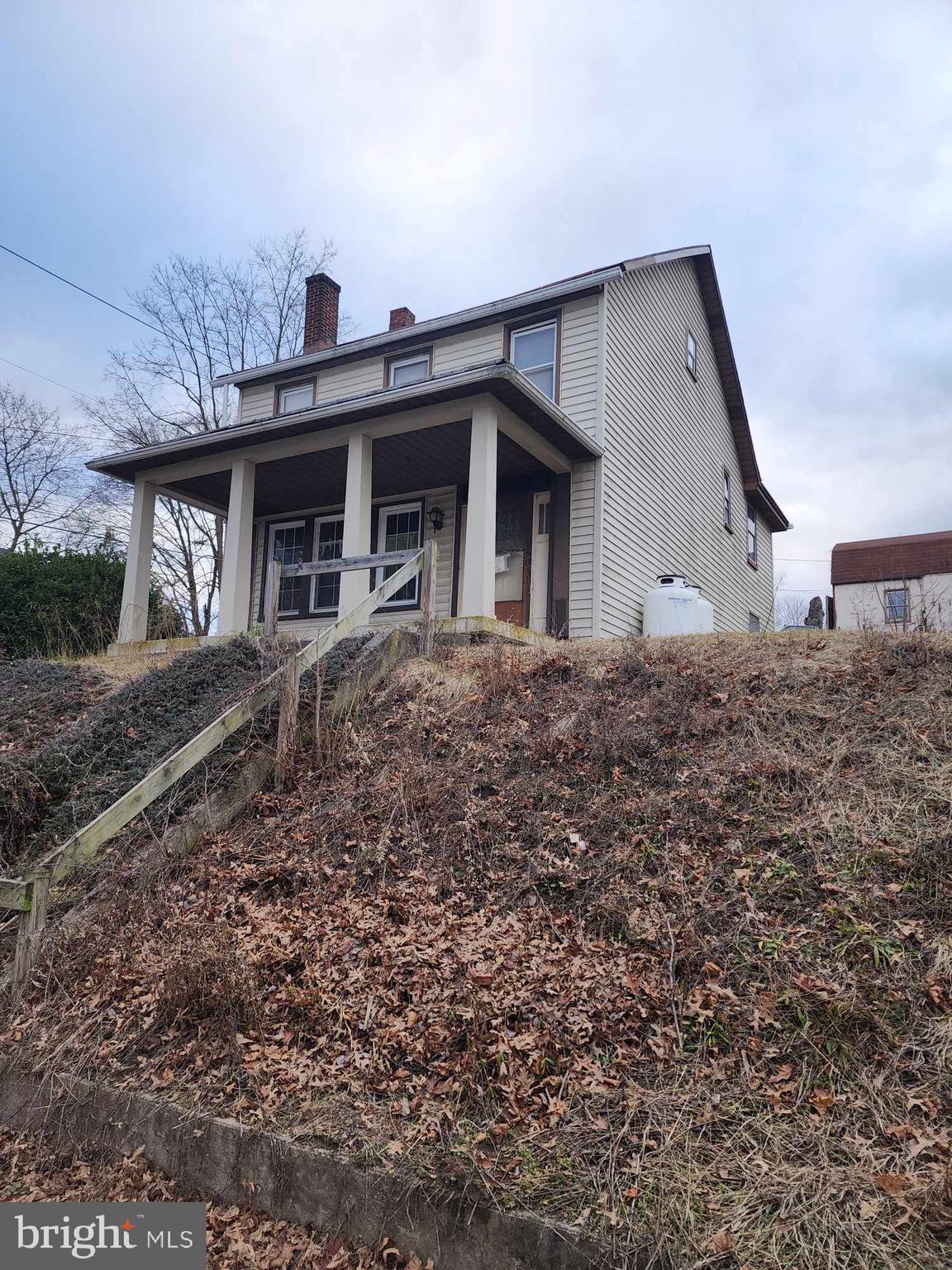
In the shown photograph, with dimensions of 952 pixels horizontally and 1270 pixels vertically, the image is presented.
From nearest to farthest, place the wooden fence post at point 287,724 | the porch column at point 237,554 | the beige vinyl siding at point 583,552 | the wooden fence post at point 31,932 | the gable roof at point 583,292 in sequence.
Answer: the wooden fence post at point 31,932 < the wooden fence post at point 287,724 < the beige vinyl siding at point 583,552 < the porch column at point 237,554 < the gable roof at point 583,292

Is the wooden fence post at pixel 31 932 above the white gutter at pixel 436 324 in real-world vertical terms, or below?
below

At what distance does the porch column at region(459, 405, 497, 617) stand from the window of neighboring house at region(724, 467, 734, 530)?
918 cm

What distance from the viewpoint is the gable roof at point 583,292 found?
1217 centimetres

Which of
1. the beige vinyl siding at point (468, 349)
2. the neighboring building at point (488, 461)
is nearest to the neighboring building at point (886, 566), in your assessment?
the neighboring building at point (488, 461)

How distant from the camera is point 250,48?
30.7ft

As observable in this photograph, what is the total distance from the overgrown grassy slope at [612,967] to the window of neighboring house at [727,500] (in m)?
11.9

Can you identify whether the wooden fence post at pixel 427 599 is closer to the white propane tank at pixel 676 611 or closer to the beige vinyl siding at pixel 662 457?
the beige vinyl siding at pixel 662 457

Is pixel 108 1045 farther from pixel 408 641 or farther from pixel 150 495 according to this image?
pixel 150 495

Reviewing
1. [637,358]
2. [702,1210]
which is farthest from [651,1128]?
[637,358]

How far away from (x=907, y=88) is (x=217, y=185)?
978cm

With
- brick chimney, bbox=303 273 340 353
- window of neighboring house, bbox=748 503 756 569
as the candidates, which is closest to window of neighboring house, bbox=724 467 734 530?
window of neighboring house, bbox=748 503 756 569

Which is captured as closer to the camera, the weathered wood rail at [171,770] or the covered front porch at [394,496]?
the weathered wood rail at [171,770]

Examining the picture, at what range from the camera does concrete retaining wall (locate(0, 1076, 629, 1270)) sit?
2.74 meters

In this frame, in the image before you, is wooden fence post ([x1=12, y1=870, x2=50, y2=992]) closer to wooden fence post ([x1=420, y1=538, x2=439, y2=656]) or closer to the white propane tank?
wooden fence post ([x1=420, y1=538, x2=439, y2=656])
